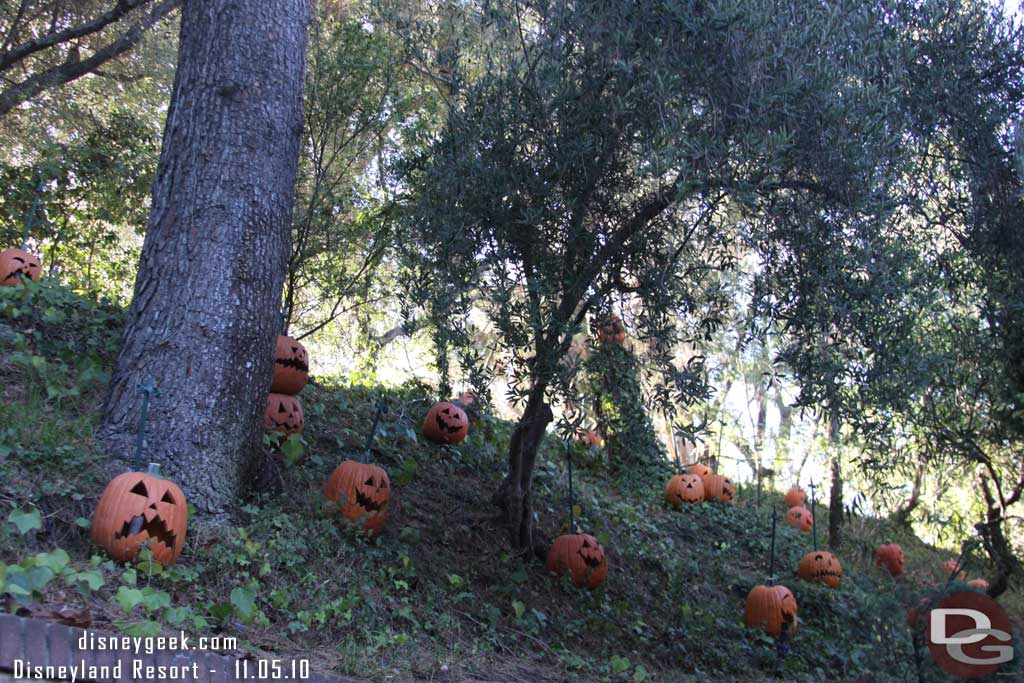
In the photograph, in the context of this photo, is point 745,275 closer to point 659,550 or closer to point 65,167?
point 659,550

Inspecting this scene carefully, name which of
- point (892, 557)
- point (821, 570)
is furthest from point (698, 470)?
point (892, 557)

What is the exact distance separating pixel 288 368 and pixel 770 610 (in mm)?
4837

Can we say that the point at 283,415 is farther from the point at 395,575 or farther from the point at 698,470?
the point at 698,470

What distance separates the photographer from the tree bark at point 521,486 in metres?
6.27

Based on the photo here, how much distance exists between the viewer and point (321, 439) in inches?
265

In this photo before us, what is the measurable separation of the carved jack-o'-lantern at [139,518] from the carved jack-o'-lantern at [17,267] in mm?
3376

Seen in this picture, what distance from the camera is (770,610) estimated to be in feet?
24.7

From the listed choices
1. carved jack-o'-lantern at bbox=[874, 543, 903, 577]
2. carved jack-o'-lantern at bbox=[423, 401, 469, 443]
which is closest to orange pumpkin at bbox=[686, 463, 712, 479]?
carved jack-o'-lantern at bbox=[874, 543, 903, 577]

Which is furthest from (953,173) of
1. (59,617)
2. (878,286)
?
(59,617)

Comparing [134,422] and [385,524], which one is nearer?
[134,422]

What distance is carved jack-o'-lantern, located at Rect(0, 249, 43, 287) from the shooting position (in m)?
6.75

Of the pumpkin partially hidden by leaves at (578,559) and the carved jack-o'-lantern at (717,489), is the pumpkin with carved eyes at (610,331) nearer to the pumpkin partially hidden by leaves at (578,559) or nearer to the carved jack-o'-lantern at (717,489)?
the pumpkin partially hidden by leaves at (578,559)

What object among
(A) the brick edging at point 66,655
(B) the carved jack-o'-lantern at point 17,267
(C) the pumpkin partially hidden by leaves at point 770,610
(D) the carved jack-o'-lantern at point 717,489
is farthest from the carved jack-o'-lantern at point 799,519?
(A) the brick edging at point 66,655

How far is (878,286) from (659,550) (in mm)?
4604
